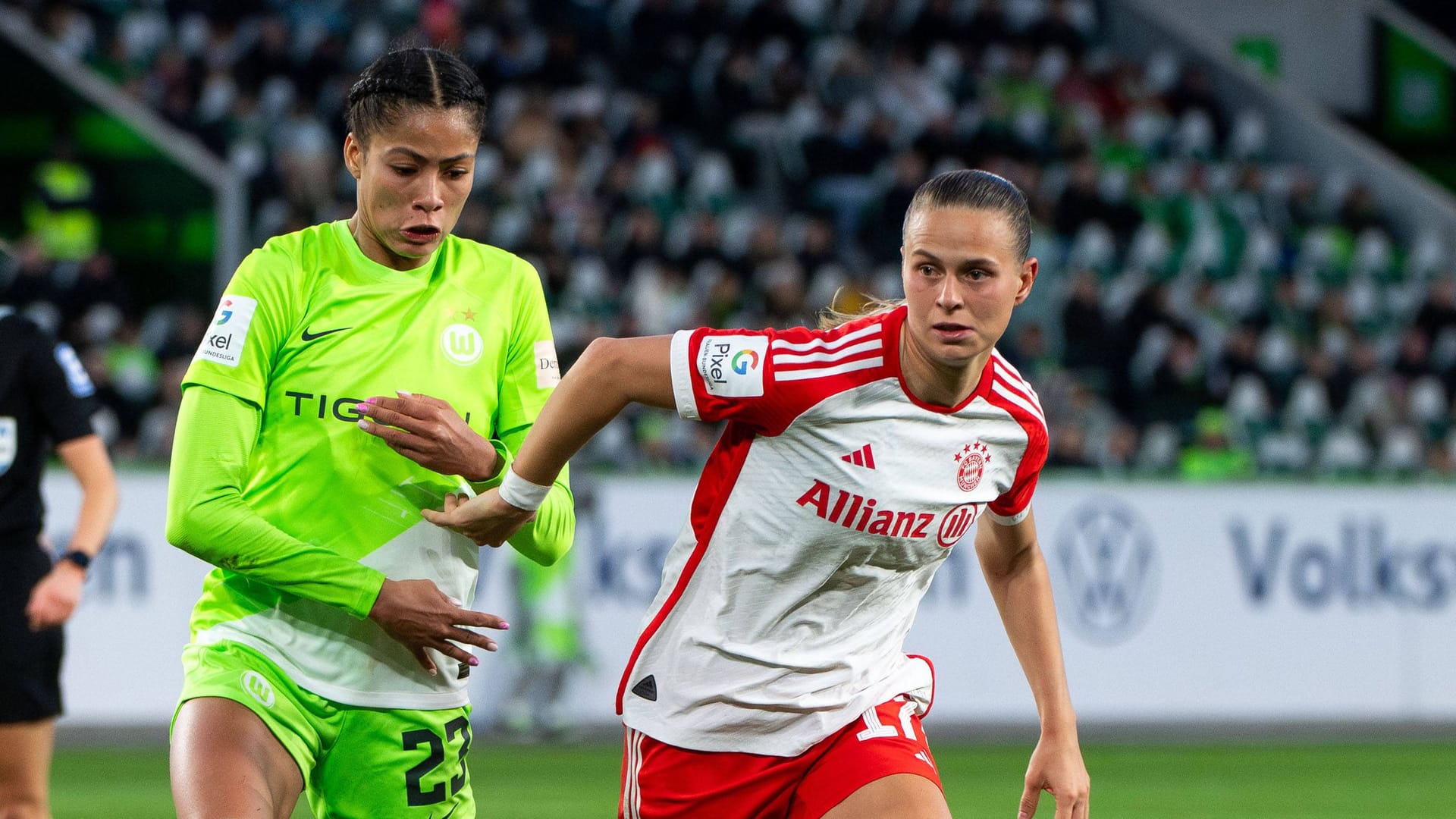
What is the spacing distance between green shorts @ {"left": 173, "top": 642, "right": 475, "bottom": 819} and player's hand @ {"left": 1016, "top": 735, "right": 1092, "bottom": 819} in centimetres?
124

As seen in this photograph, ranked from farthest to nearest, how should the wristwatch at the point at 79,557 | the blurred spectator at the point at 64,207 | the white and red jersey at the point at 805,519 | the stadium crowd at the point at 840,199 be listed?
the stadium crowd at the point at 840,199 → the blurred spectator at the point at 64,207 → the wristwatch at the point at 79,557 → the white and red jersey at the point at 805,519

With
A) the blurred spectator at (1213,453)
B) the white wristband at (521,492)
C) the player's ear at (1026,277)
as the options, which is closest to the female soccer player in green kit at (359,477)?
the white wristband at (521,492)

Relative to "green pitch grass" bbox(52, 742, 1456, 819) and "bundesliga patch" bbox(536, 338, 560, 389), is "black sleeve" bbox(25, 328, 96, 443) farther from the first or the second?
"green pitch grass" bbox(52, 742, 1456, 819)

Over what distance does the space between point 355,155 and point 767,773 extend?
5.17ft

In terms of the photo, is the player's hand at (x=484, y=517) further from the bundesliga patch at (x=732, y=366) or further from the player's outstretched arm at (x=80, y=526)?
the player's outstretched arm at (x=80, y=526)

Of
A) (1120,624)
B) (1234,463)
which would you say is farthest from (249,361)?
(1234,463)

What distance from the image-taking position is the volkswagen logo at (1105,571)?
1226 centimetres

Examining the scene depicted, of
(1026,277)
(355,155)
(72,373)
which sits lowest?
(72,373)

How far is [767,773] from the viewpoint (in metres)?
3.81

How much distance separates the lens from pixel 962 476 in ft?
12.3

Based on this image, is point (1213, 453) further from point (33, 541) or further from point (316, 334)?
point (316, 334)

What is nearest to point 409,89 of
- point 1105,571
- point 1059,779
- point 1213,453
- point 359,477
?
point 359,477

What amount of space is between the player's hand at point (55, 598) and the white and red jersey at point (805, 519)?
6.49 ft

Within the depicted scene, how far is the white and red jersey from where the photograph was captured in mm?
3631
